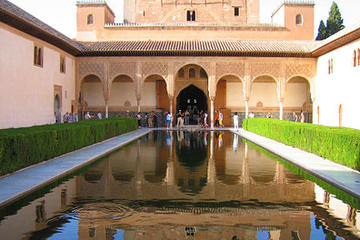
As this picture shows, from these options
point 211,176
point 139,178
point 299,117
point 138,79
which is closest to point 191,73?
point 138,79

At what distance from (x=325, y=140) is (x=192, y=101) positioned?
1851cm

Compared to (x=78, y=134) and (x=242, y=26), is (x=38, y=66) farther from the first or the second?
(x=242, y=26)

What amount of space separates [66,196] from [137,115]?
17.7 metres

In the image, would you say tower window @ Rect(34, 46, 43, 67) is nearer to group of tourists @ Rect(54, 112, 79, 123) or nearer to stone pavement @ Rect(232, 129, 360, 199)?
group of tourists @ Rect(54, 112, 79, 123)

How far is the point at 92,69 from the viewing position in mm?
22688

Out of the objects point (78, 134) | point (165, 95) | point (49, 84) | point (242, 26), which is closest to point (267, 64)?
point (242, 26)

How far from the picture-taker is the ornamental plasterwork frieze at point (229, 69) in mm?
22672

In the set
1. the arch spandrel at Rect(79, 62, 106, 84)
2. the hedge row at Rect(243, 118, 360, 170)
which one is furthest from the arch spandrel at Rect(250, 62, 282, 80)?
the arch spandrel at Rect(79, 62, 106, 84)

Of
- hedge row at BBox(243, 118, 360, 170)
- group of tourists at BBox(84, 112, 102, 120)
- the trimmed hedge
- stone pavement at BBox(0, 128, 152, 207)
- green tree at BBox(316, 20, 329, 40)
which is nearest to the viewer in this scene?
the trimmed hedge

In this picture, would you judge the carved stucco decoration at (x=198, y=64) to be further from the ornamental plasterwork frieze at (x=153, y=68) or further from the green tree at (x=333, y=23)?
the green tree at (x=333, y=23)

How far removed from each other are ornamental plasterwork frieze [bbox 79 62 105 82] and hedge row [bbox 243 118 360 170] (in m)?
11.2

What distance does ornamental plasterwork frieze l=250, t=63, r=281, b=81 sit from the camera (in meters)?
22.7

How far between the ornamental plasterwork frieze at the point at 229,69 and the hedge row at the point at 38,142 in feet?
35.3

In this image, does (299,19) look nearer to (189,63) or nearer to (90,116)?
(189,63)
